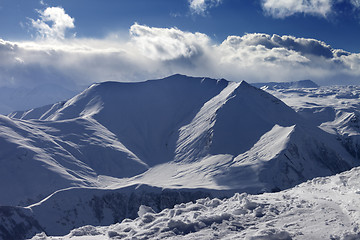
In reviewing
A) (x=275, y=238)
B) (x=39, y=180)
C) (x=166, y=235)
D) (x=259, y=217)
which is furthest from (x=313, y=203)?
(x=39, y=180)

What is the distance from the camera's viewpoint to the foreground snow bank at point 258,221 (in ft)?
172

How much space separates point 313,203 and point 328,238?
1309cm

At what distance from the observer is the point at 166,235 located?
55.9 metres

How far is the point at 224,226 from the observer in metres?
56.9

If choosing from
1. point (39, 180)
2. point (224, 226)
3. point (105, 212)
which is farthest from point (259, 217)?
point (39, 180)

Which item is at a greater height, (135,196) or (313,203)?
(313,203)

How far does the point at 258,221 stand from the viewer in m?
58.3

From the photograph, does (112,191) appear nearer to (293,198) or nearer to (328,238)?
(293,198)

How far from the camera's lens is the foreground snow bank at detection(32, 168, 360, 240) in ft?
172

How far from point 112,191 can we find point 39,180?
41779 mm

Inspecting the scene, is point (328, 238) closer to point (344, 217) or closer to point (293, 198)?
point (344, 217)

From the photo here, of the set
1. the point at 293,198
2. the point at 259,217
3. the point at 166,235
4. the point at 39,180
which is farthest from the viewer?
the point at 39,180

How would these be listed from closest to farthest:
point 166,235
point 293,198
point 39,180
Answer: point 166,235, point 293,198, point 39,180

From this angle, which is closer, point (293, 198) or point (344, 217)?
point (344, 217)
